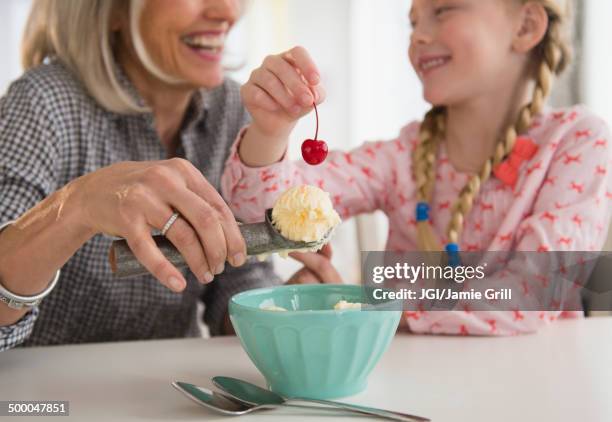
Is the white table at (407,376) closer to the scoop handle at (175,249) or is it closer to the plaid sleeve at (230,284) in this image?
the scoop handle at (175,249)

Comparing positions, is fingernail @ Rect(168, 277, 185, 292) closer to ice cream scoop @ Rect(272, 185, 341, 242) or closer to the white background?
ice cream scoop @ Rect(272, 185, 341, 242)

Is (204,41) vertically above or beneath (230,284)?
above

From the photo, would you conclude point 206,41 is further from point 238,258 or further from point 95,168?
point 238,258

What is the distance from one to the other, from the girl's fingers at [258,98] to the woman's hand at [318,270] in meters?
0.22

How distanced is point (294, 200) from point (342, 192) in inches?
18.2

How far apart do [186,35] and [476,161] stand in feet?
1.62

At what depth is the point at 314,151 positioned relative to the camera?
0.67m

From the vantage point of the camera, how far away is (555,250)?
899mm

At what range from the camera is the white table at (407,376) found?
1.95 ft

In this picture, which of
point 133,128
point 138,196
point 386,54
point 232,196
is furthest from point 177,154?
point 386,54

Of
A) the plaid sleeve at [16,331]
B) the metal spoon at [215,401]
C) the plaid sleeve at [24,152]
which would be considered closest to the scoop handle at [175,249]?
the metal spoon at [215,401]

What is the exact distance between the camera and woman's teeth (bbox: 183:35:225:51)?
111 cm

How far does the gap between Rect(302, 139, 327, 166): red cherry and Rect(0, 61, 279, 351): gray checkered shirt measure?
425 millimetres

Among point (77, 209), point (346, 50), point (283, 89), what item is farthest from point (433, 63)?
point (346, 50)
